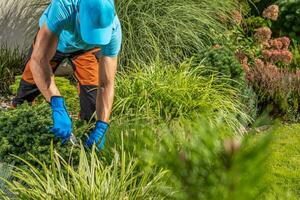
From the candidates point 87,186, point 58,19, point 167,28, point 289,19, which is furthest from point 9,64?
point 87,186

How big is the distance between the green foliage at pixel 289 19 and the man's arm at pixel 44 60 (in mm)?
4405

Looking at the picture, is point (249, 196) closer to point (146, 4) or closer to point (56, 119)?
point (56, 119)

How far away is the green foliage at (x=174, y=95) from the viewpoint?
15.7 ft

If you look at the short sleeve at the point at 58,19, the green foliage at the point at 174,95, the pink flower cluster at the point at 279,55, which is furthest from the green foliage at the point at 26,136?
the pink flower cluster at the point at 279,55

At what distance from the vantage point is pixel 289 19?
24.0ft

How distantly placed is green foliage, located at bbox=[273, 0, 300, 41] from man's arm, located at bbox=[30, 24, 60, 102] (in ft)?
14.5

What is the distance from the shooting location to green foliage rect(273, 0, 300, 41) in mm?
7277

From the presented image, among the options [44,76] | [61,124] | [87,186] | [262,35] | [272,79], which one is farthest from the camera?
[262,35]

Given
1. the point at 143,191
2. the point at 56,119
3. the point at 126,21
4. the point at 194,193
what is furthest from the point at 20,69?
the point at 194,193

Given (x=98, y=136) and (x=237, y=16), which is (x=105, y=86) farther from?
(x=237, y=16)

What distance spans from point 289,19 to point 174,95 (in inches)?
116

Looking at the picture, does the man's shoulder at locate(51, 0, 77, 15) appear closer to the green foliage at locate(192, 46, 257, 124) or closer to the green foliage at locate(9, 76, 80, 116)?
the green foliage at locate(9, 76, 80, 116)

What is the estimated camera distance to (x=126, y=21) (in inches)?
246

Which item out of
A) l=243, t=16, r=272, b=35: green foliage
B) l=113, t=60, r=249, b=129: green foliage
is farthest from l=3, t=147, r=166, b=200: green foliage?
l=243, t=16, r=272, b=35: green foliage
